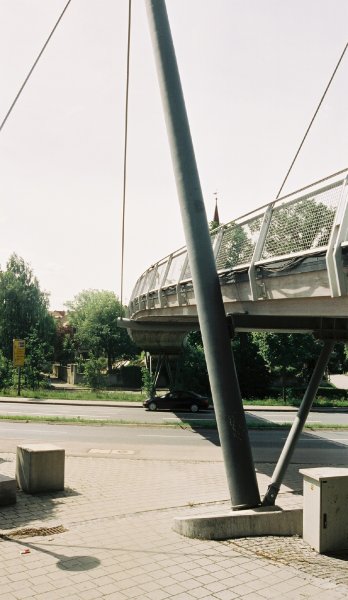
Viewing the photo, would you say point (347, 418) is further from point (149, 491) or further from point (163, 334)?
point (149, 491)

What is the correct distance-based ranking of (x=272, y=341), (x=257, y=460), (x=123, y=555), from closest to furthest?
1. (x=123, y=555)
2. (x=257, y=460)
3. (x=272, y=341)

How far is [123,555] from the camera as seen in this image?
7445mm

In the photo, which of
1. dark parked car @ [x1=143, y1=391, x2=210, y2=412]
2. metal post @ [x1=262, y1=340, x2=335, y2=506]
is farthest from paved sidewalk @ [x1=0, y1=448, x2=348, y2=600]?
dark parked car @ [x1=143, y1=391, x2=210, y2=412]

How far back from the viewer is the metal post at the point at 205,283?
28.6ft

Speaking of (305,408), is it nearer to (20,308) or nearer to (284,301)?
(284,301)

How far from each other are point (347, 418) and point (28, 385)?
77.7 feet

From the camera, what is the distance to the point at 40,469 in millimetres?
11586

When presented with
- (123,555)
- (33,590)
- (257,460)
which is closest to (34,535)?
(123,555)

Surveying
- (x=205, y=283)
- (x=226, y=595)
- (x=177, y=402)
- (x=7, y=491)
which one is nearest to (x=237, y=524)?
(x=226, y=595)

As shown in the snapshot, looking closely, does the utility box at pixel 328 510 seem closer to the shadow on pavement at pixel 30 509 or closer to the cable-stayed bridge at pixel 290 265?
the cable-stayed bridge at pixel 290 265

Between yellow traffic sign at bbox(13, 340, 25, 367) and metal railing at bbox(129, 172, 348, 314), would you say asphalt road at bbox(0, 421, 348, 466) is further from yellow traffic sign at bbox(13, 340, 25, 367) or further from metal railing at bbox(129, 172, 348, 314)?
yellow traffic sign at bbox(13, 340, 25, 367)

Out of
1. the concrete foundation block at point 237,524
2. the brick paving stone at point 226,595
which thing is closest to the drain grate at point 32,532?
the concrete foundation block at point 237,524

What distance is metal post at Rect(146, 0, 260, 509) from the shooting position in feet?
28.6

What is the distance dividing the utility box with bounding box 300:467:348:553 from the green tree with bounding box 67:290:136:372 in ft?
162
